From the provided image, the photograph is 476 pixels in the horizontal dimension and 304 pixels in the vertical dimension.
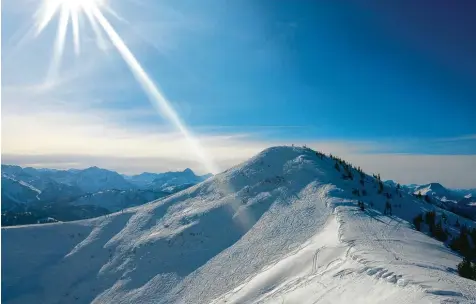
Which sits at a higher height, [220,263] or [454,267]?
[454,267]

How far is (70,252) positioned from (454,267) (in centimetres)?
4831

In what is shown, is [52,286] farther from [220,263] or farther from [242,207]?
[242,207]

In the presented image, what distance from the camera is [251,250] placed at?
126 ft

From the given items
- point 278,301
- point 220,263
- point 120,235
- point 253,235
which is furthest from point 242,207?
point 278,301

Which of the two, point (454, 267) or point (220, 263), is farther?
point (220, 263)

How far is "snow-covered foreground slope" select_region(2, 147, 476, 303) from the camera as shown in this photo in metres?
20.2

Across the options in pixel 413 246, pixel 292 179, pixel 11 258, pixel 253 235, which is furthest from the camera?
pixel 292 179

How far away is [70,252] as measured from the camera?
167 ft

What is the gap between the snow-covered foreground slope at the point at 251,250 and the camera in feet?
66.2

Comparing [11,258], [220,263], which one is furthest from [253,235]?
[11,258]

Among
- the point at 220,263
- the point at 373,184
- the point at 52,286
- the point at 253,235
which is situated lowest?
the point at 52,286

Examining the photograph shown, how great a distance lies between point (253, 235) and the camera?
4209cm

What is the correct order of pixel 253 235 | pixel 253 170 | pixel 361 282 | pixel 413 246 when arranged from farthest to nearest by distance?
1. pixel 253 170
2. pixel 253 235
3. pixel 413 246
4. pixel 361 282

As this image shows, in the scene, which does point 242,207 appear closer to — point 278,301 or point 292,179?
point 292,179
